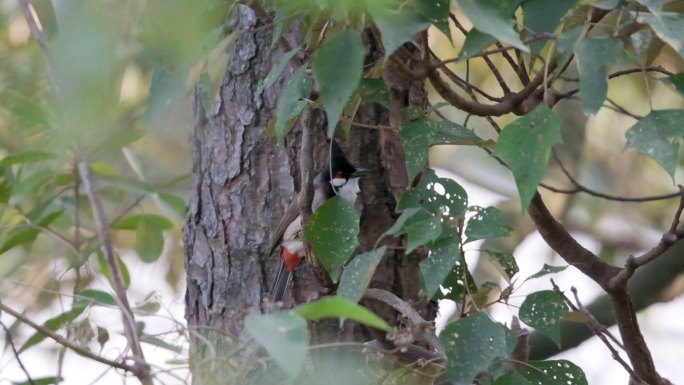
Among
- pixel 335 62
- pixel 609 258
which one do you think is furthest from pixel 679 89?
pixel 609 258

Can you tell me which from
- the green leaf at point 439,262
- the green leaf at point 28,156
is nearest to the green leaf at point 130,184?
the green leaf at point 28,156

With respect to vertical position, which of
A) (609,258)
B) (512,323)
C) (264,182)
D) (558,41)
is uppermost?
(609,258)

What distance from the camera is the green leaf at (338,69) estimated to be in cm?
119

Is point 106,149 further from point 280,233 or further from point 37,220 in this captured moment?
point 280,233

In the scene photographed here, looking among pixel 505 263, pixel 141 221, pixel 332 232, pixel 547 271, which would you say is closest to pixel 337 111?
pixel 332 232

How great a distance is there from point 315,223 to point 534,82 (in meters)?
0.44

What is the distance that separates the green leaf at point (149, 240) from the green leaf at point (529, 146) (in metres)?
1.34

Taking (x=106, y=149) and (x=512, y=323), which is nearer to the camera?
(x=106, y=149)

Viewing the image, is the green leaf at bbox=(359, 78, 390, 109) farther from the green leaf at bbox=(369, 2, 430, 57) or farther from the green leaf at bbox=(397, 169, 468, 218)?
the green leaf at bbox=(369, 2, 430, 57)

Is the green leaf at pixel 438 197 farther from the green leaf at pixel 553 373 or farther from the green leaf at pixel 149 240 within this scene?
the green leaf at pixel 149 240

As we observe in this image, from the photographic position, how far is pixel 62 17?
2.78 ft

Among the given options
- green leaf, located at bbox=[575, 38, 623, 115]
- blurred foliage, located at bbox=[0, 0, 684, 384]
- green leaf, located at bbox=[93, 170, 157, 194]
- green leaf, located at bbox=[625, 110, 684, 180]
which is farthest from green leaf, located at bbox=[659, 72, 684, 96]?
green leaf, located at bbox=[93, 170, 157, 194]

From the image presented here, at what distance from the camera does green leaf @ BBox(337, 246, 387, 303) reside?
1.35 metres

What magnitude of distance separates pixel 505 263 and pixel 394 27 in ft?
2.29
